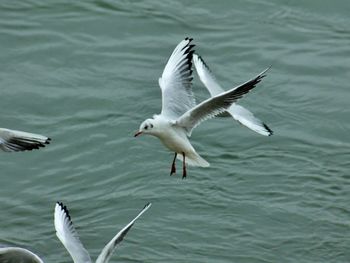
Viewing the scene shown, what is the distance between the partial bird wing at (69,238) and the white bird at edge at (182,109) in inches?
36.1

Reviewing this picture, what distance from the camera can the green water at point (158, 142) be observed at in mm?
10781

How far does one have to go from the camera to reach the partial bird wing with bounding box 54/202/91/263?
877 cm

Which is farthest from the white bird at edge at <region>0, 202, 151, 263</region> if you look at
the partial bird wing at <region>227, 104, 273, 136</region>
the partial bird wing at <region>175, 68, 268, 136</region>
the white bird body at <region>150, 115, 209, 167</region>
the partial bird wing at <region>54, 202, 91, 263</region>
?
the partial bird wing at <region>227, 104, 273, 136</region>

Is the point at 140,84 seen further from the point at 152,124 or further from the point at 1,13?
the point at 152,124

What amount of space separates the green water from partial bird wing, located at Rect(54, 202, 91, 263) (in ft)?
3.28

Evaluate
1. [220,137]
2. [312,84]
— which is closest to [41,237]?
[220,137]

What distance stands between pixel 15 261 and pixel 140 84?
485cm

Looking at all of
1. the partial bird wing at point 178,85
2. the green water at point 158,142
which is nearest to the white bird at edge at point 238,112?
the partial bird wing at point 178,85

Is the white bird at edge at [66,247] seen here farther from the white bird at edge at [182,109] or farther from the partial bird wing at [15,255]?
the white bird at edge at [182,109]

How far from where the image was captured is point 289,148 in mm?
12555

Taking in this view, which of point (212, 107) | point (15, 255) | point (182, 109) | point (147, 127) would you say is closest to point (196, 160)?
point (182, 109)

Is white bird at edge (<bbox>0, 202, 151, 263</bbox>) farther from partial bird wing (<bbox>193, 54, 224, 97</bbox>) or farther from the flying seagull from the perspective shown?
partial bird wing (<bbox>193, 54, 224, 97</bbox>)

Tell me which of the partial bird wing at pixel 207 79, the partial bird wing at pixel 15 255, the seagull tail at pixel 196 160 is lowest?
the partial bird wing at pixel 15 255

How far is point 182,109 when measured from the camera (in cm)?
988
